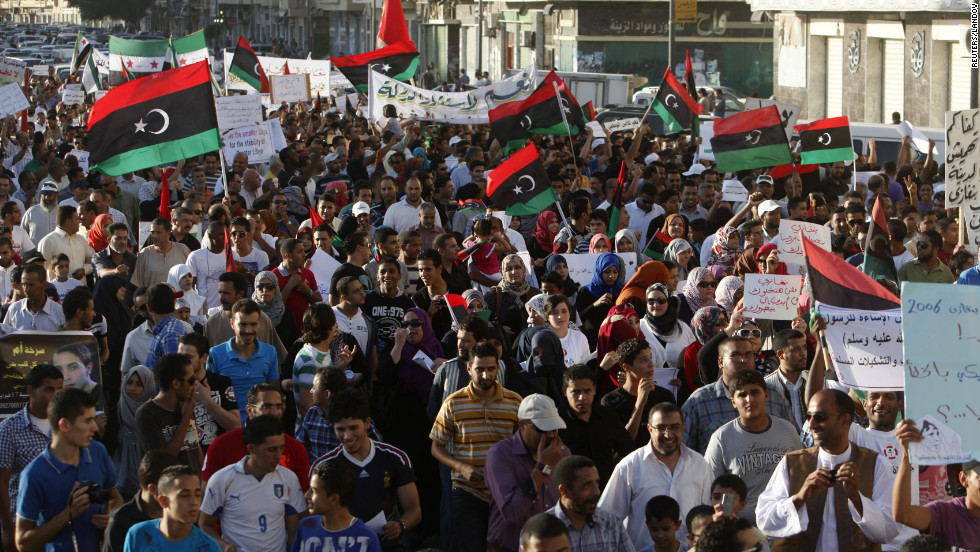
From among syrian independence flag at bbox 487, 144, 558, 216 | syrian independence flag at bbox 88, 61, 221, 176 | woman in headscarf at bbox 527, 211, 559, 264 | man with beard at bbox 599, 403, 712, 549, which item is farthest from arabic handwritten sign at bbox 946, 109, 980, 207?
syrian independence flag at bbox 88, 61, 221, 176

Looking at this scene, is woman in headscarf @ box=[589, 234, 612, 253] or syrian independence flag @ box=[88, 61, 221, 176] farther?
syrian independence flag @ box=[88, 61, 221, 176]

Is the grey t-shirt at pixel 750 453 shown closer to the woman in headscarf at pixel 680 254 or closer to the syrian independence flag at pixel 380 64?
the woman in headscarf at pixel 680 254

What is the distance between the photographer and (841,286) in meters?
6.34

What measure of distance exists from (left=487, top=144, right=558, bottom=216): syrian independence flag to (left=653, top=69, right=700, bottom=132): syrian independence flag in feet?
16.7

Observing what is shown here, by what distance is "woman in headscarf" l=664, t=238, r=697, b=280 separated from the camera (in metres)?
10.2

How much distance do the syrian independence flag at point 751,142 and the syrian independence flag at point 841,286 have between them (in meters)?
7.53

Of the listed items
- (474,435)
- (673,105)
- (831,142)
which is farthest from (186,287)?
(673,105)

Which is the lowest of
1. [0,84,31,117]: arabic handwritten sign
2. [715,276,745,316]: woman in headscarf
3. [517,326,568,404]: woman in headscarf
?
[517,326,568,404]: woman in headscarf

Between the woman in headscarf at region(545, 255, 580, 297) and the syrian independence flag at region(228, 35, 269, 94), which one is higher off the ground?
the syrian independence flag at region(228, 35, 269, 94)

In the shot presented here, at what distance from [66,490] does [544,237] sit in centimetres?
698

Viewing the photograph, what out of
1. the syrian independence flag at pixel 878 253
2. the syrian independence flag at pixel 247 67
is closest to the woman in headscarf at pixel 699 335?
the syrian independence flag at pixel 878 253

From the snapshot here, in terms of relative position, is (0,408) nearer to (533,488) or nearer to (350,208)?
(533,488)

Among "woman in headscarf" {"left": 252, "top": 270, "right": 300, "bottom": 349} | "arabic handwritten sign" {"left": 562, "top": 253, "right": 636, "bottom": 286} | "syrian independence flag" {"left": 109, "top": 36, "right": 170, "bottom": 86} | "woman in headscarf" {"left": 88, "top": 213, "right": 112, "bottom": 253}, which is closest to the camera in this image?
"woman in headscarf" {"left": 252, "top": 270, "right": 300, "bottom": 349}

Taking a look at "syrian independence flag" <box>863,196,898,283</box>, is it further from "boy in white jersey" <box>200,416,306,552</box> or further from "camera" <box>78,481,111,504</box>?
"camera" <box>78,481,111,504</box>
